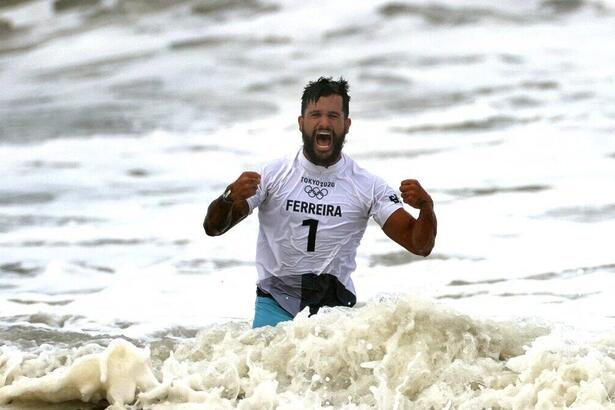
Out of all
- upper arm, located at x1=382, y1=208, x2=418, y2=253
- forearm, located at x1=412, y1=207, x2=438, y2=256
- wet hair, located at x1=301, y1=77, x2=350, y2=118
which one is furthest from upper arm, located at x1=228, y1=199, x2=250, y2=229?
forearm, located at x1=412, y1=207, x2=438, y2=256

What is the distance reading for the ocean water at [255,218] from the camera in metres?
7.10

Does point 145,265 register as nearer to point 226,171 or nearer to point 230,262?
point 230,262

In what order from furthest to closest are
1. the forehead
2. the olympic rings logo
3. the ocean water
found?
the olympic rings logo, the forehead, the ocean water

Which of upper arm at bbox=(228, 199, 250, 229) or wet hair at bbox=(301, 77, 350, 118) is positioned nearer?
upper arm at bbox=(228, 199, 250, 229)

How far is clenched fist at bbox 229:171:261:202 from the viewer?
22.9ft

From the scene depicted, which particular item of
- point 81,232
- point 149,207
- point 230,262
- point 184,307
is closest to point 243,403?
point 184,307

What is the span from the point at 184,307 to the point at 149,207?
5.07 metres

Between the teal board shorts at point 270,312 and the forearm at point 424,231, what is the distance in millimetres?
807

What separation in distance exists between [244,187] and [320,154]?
1.92 feet

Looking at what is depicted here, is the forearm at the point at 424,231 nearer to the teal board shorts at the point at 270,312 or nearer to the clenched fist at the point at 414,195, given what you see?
the clenched fist at the point at 414,195

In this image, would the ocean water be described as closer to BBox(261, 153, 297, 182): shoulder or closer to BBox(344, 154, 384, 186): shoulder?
BBox(344, 154, 384, 186): shoulder

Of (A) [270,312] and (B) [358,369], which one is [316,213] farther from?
(B) [358,369]

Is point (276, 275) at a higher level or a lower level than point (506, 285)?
higher

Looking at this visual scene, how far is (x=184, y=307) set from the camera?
401 inches
